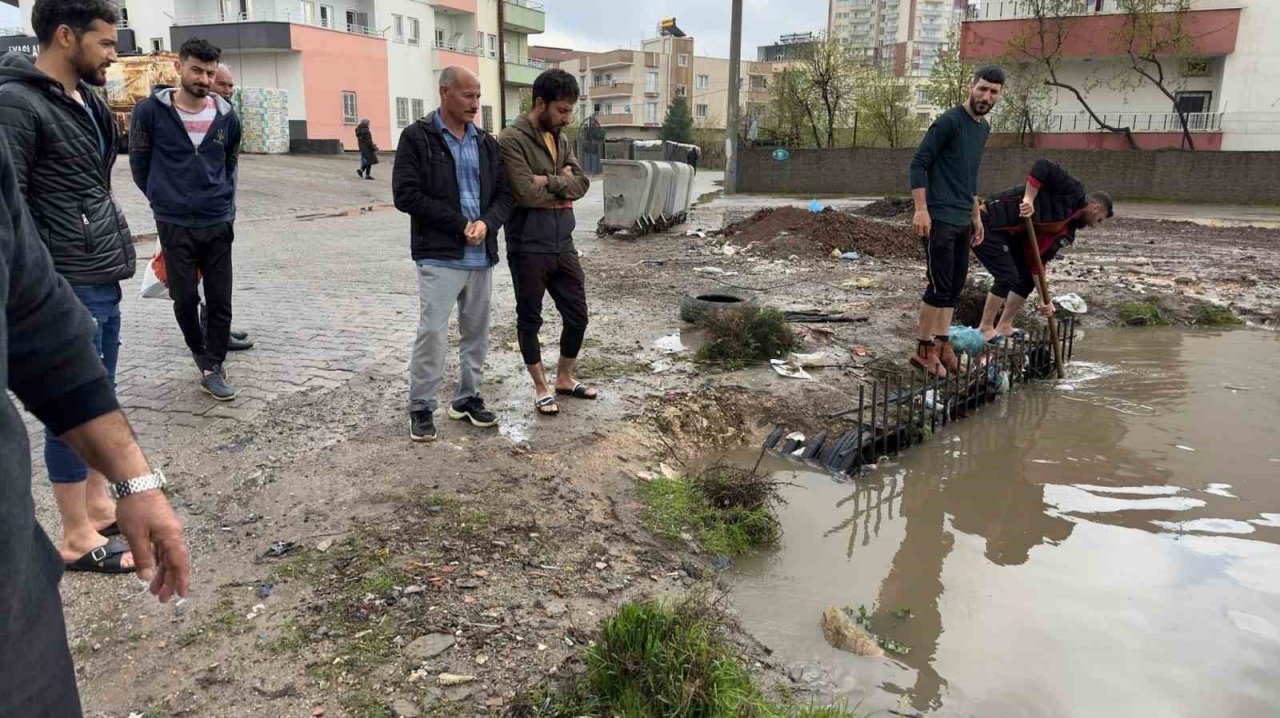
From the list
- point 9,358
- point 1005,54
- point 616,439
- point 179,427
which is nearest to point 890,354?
point 616,439

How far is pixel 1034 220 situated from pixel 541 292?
4317mm

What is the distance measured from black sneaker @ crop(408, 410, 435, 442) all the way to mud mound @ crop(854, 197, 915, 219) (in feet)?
56.9

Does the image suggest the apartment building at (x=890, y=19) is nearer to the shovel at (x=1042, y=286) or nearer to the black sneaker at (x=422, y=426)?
the shovel at (x=1042, y=286)

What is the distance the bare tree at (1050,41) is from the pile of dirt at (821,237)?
2091 centimetres

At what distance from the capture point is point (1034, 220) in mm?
6836

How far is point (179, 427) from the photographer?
448 centimetres

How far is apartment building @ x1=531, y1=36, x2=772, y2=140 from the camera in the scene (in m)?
76.2

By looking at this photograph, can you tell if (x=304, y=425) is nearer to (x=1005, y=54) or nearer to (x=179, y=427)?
(x=179, y=427)

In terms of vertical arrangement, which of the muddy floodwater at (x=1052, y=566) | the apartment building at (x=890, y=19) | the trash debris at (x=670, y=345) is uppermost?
the apartment building at (x=890, y=19)

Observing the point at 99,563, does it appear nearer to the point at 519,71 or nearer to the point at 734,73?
the point at 734,73

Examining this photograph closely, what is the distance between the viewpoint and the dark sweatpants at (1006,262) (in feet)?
22.2

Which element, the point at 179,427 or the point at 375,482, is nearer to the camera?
the point at 375,482

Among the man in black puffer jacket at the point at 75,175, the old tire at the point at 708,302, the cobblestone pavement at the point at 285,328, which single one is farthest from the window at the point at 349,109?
the man in black puffer jacket at the point at 75,175

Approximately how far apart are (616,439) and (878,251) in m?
8.95
